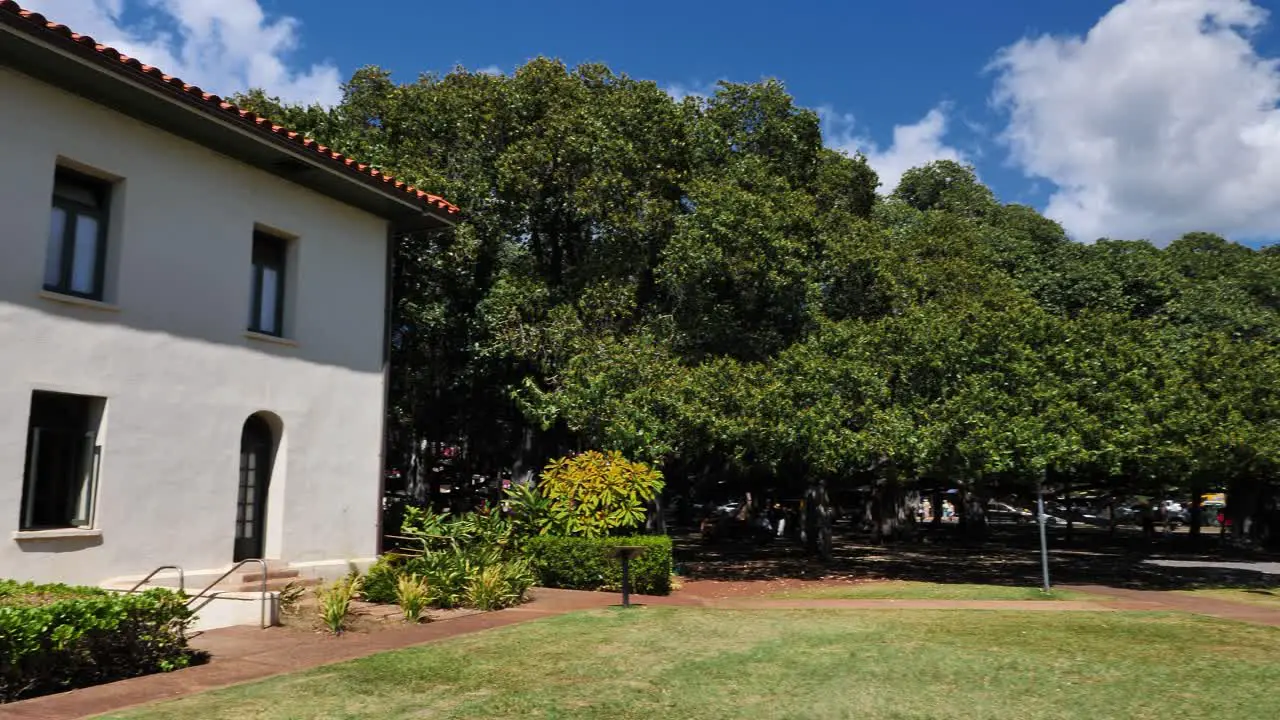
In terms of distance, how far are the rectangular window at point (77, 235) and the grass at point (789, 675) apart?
6270mm

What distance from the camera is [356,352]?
631 inches

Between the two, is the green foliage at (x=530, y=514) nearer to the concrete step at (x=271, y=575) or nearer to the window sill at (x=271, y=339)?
the concrete step at (x=271, y=575)

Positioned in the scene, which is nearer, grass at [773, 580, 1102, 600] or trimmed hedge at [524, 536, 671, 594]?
trimmed hedge at [524, 536, 671, 594]

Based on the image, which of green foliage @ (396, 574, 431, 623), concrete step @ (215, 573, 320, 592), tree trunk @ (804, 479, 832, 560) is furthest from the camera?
tree trunk @ (804, 479, 832, 560)

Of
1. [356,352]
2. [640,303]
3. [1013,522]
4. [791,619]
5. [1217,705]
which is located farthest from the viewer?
Result: [1013,522]

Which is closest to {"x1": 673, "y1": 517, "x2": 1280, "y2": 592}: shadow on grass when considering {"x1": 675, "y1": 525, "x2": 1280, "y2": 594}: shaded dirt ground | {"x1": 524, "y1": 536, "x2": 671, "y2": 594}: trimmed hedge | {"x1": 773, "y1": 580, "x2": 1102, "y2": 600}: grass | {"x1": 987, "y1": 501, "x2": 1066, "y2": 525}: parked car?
{"x1": 675, "y1": 525, "x2": 1280, "y2": 594}: shaded dirt ground

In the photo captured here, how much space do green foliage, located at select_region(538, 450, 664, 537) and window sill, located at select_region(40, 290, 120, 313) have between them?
8688 millimetres

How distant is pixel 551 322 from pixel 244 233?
9466mm

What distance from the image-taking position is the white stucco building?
11.0 metres

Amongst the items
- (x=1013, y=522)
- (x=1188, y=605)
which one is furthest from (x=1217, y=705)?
(x=1013, y=522)

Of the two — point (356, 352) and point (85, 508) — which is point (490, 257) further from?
point (85, 508)

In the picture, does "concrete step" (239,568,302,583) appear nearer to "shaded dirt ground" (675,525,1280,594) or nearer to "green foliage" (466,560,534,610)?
"green foliage" (466,560,534,610)

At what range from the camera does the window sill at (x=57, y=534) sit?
1074 centimetres

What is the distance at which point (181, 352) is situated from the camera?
12805 mm
